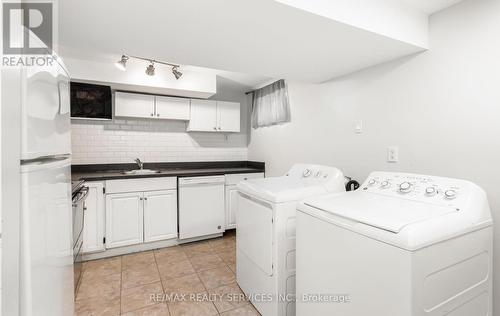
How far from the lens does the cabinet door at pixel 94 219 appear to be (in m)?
2.52

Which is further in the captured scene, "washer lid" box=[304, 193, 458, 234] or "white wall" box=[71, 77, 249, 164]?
"white wall" box=[71, 77, 249, 164]

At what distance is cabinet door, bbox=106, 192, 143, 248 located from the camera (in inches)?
103

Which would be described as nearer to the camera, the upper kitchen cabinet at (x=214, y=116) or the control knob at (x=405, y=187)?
the control knob at (x=405, y=187)

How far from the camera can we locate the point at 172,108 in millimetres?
3234

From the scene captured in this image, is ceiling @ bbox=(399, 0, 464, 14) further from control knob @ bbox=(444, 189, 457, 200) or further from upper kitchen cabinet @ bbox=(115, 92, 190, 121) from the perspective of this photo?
upper kitchen cabinet @ bbox=(115, 92, 190, 121)

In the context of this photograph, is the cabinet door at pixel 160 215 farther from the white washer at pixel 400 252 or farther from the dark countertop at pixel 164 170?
the white washer at pixel 400 252

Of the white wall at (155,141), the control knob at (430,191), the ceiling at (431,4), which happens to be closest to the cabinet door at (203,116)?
the white wall at (155,141)

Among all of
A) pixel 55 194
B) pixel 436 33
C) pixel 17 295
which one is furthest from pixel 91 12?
pixel 436 33

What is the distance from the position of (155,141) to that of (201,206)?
120 centimetres

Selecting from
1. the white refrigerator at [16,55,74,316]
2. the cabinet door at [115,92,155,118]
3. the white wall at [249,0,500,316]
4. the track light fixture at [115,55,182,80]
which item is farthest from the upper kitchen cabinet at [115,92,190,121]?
the white wall at [249,0,500,316]

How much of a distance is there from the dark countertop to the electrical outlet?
6.31 feet

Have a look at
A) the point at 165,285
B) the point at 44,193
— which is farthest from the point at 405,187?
the point at 165,285

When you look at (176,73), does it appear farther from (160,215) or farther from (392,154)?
(392,154)

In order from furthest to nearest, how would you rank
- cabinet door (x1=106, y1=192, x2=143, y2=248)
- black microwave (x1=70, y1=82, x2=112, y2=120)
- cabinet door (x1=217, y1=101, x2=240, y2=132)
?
cabinet door (x1=217, y1=101, x2=240, y2=132) < black microwave (x1=70, y1=82, x2=112, y2=120) < cabinet door (x1=106, y1=192, x2=143, y2=248)
